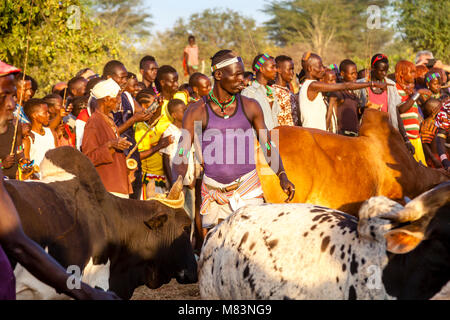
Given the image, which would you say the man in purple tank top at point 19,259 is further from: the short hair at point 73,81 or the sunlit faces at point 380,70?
the sunlit faces at point 380,70

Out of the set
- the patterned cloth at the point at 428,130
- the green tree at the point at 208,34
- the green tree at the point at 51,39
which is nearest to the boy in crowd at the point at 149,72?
the green tree at the point at 51,39

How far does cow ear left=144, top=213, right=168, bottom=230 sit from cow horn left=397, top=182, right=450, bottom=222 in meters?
2.24

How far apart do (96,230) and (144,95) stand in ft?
16.1

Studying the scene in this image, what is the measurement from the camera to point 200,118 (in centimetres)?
549

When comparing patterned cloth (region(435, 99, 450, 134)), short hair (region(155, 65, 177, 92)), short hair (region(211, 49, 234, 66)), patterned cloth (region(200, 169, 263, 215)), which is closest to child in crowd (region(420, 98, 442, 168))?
patterned cloth (region(435, 99, 450, 134))

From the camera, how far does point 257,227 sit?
13.3ft

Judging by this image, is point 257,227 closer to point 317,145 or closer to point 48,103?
point 317,145

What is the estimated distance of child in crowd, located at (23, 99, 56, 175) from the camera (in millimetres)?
7660

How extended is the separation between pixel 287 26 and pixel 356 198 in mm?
27867

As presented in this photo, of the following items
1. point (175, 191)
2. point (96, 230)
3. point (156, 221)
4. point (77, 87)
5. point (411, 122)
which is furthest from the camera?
point (411, 122)

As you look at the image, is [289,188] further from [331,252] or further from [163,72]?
[163,72]

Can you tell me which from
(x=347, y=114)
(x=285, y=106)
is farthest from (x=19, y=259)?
(x=347, y=114)
